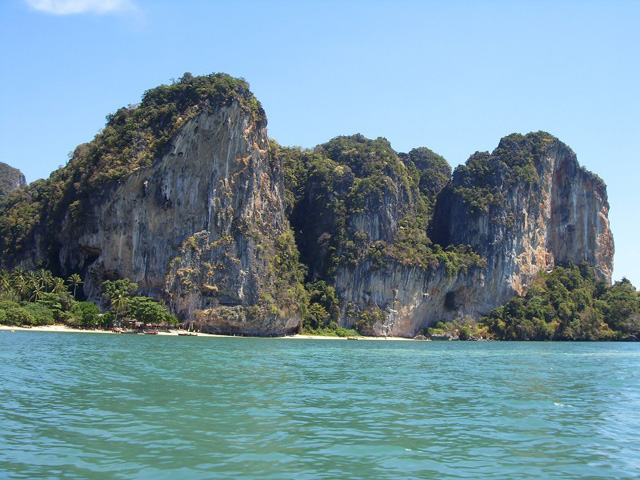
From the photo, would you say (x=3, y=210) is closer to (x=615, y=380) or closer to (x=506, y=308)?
(x=506, y=308)

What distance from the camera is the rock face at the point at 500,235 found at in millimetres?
89688

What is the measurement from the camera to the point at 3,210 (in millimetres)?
87938

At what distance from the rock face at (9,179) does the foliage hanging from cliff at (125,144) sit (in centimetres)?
3608

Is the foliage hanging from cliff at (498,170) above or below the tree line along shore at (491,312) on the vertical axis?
above

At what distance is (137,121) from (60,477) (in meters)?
73.2

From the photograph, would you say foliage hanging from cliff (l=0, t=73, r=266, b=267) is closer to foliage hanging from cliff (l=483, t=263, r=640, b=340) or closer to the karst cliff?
the karst cliff

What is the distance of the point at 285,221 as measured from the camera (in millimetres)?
88875

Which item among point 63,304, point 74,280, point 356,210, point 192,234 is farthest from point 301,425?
point 356,210

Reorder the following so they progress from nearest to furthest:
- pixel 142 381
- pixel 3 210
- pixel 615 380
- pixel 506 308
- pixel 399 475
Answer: pixel 399 475
pixel 142 381
pixel 615 380
pixel 3 210
pixel 506 308

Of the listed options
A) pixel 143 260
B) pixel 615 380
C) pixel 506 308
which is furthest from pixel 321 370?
pixel 506 308

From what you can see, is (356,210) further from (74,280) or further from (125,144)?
(74,280)

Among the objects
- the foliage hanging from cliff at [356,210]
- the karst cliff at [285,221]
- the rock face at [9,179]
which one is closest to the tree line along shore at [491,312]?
the karst cliff at [285,221]

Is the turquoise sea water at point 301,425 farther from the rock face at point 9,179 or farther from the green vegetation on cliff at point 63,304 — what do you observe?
the rock face at point 9,179

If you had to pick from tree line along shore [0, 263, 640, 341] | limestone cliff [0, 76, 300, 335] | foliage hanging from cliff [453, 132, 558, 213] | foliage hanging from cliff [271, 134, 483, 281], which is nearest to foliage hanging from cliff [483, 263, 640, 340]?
tree line along shore [0, 263, 640, 341]
